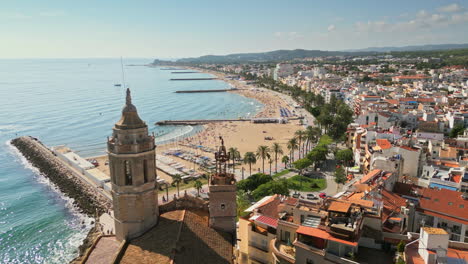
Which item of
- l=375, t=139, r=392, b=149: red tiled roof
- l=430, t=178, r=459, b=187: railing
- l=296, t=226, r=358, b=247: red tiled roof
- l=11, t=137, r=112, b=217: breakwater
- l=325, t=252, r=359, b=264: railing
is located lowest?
l=11, t=137, r=112, b=217: breakwater

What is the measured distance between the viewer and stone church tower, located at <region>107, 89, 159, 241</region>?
750 inches

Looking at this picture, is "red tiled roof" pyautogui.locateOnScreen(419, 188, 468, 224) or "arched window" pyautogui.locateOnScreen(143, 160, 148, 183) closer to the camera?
"arched window" pyautogui.locateOnScreen(143, 160, 148, 183)

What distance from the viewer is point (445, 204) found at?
3020 centimetres

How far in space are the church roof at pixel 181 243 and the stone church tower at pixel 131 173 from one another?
3.38 feet

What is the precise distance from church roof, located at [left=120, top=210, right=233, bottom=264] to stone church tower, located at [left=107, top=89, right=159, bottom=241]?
103 cm

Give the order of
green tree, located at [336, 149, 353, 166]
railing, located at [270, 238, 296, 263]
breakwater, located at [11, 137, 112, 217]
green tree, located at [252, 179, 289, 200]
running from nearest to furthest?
1. railing, located at [270, 238, 296, 263]
2. green tree, located at [252, 179, 289, 200]
3. breakwater, located at [11, 137, 112, 217]
4. green tree, located at [336, 149, 353, 166]

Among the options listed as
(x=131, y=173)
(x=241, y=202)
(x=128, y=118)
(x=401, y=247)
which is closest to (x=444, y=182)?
(x=241, y=202)

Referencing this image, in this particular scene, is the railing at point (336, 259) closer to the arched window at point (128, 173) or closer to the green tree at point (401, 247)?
the green tree at point (401, 247)

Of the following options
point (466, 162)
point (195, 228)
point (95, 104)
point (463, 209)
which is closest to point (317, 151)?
point (466, 162)

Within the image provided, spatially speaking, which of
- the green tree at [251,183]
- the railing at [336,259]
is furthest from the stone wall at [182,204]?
the green tree at [251,183]

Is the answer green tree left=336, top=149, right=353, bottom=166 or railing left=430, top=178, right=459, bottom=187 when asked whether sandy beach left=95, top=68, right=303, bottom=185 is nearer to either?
green tree left=336, top=149, right=353, bottom=166

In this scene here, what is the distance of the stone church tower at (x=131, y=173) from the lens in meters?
19.0

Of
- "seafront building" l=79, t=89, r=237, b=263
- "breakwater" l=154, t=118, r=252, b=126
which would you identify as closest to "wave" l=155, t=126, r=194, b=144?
"breakwater" l=154, t=118, r=252, b=126

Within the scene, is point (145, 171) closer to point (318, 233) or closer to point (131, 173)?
point (131, 173)
